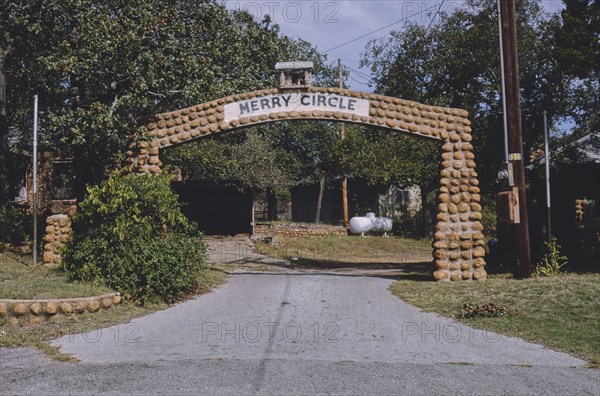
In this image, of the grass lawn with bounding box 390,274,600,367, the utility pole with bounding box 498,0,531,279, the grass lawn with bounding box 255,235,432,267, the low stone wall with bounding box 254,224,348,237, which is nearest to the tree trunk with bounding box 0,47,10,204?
the grass lawn with bounding box 255,235,432,267

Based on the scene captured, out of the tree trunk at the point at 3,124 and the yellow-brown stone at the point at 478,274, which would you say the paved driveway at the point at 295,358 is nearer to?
the yellow-brown stone at the point at 478,274

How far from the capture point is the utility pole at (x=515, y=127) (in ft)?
42.3

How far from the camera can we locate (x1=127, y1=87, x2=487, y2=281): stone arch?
13359 mm

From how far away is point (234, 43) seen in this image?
17344mm

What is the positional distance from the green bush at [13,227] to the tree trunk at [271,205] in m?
19.2

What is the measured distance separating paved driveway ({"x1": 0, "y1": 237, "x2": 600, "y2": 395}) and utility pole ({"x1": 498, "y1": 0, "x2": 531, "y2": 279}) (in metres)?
3.86

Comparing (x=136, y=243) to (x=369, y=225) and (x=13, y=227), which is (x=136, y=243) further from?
(x=369, y=225)

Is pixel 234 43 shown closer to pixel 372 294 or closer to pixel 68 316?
pixel 372 294

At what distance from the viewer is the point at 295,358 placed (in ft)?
22.4

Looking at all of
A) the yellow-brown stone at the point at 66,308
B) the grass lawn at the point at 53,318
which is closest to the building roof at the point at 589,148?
the grass lawn at the point at 53,318

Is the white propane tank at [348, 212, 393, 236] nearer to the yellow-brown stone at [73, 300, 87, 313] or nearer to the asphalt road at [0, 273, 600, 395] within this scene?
the asphalt road at [0, 273, 600, 395]

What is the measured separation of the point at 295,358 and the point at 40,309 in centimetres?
404

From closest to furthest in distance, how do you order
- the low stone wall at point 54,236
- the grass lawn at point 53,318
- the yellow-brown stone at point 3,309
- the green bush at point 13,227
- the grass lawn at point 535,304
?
the grass lawn at point 53,318 → the grass lawn at point 535,304 → the yellow-brown stone at point 3,309 → the low stone wall at point 54,236 → the green bush at point 13,227

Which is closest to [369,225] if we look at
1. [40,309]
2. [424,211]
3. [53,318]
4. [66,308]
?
[424,211]
